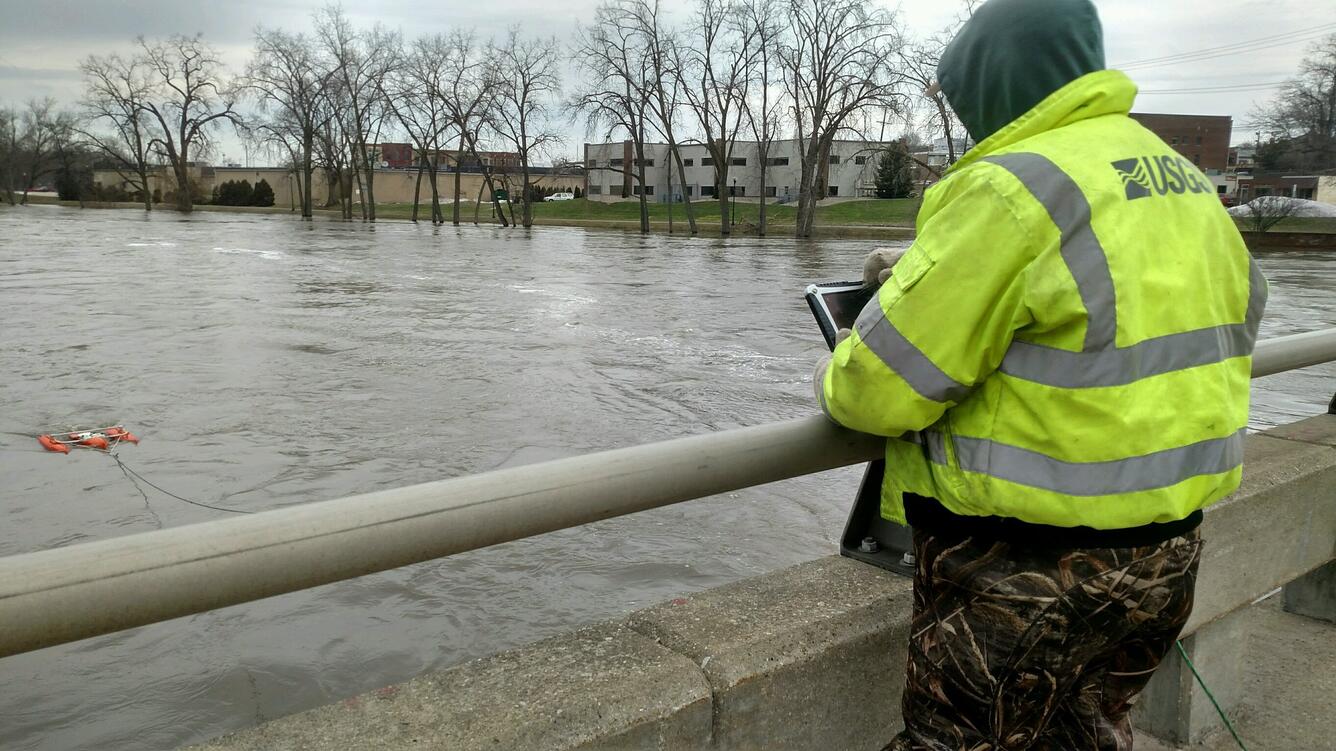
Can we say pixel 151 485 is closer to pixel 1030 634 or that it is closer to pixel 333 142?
pixel 1030 634

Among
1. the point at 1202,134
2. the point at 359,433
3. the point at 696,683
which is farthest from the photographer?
the point at 1202,134

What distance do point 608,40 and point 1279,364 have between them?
5265 centimetres

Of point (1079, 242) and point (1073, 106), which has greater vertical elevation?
point (1073, 106)

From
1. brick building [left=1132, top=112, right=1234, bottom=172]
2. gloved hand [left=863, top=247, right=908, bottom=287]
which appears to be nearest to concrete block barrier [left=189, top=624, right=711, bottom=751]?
gloved hand [left=863, top=247, right=908, bottom=287]

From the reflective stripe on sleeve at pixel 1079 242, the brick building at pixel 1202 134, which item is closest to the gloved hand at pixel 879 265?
the reflective stripe on sleeve at pixel 1079 242

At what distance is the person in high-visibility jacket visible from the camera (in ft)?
5.19

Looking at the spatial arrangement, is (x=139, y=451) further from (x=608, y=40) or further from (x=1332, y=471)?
(x=608, y=40)

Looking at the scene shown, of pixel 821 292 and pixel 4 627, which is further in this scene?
pixel 821 292

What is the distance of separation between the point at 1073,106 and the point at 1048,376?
0.44m

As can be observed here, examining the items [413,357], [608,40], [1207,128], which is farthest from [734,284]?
[1207,128]

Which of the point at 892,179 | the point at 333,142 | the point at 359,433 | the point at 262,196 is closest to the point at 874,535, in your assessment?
the point at 359,433

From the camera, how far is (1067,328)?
1613 mm

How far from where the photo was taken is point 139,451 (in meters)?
6.86

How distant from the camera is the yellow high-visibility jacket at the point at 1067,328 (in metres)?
1.57
